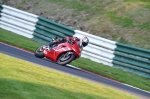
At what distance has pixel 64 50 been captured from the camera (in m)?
14.4

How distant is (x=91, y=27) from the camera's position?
68.2ft

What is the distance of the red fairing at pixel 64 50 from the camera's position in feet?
47.2

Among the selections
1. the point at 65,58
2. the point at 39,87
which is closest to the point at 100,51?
the point at 65,58

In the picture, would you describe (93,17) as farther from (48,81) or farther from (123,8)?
(48,81)

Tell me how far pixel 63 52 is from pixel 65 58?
22 centimetres

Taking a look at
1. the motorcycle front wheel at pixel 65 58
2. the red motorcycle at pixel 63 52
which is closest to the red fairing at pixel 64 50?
the red motorcycle at pixel 63 52

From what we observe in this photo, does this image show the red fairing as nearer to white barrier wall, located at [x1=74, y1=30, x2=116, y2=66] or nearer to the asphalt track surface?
the asphalt track surface

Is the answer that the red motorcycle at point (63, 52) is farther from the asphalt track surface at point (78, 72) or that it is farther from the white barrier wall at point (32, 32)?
the white barrier wall at point (32, 32)

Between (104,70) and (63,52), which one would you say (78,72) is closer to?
(63,52)

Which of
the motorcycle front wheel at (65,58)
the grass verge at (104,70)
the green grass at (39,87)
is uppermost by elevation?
the green grass at (39,87)

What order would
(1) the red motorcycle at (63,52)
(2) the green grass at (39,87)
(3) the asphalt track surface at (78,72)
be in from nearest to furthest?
(2) the green grass at (39,87)
(3) the asphalt track surface at (78,72)
(1) the red motorcycle at (63,52)

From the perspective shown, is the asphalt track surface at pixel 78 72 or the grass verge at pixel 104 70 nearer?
the asphalt track surface at pixel 78 72

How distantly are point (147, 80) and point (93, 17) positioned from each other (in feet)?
21.7

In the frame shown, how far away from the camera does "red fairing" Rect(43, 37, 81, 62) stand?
1438cm
